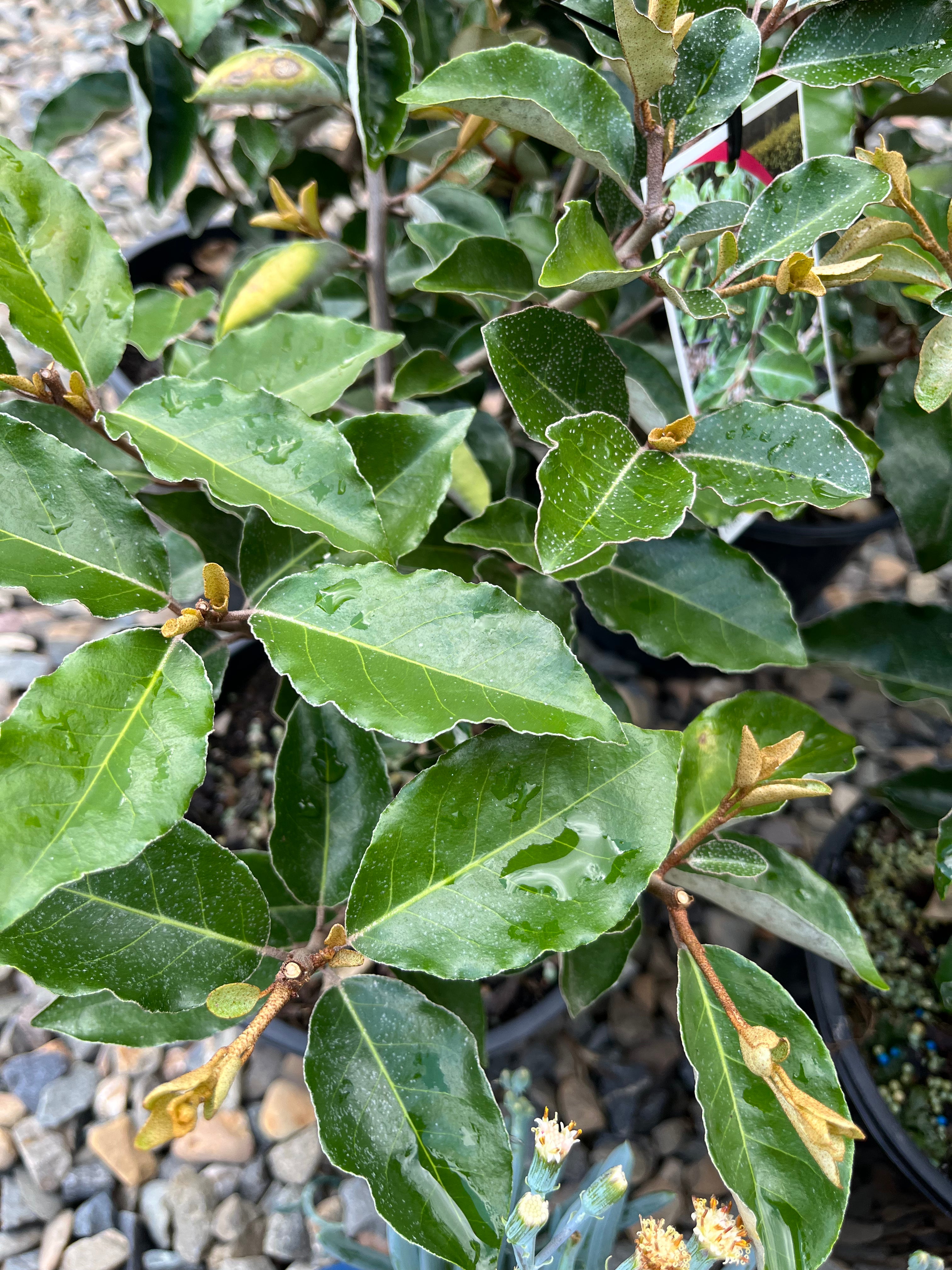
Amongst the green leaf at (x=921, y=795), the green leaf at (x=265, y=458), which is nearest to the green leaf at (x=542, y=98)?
the green leaf at (x=265, y=458)

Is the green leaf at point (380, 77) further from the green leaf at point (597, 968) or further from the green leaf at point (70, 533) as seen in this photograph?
the green leaf at point (597, 968)

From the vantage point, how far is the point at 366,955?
55 cm

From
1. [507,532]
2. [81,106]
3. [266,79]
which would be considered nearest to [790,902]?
[507,532]

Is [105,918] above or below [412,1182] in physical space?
above

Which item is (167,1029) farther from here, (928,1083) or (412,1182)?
(928,1083)

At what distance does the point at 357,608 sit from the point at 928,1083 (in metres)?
0.94

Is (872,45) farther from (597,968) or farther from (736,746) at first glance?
(597,968)

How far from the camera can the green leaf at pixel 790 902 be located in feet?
2.02

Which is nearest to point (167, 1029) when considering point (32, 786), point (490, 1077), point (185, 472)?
point (32, 786)

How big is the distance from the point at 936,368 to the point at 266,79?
0.65 m

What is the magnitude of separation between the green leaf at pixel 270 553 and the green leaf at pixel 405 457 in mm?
61

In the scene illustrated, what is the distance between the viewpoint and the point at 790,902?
66cm

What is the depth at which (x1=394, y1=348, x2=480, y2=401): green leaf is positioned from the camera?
84 cm

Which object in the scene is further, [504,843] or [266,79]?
[266,79]
